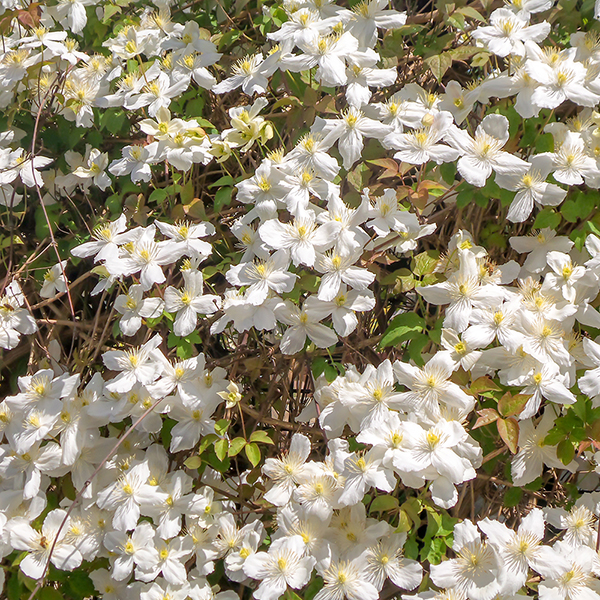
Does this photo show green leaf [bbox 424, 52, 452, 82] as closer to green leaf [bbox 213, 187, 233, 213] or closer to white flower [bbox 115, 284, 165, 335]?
green leaf [bbox 213, 187, 233, 213]

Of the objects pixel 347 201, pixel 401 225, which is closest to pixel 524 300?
pixel 401 225

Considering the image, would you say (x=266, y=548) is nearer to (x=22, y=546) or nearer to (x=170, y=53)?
(x=22, y=546)

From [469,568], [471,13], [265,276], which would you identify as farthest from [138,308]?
[471,13]

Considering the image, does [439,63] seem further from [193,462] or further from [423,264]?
[193,462]

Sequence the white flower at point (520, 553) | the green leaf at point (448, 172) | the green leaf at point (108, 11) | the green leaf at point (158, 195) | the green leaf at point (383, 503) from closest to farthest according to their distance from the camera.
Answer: the white flower at point (520, 553)
the green leaf at point (383, 503)
the green leaf at point (448, 172)
the green leaf at point (158, 195)
the green leaf at point (108, 11)

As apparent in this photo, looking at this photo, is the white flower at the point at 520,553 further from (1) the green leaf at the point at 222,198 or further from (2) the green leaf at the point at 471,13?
(2) the green leaf at the point at 471,13

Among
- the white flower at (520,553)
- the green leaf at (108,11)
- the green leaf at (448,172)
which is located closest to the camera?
the white flower at (520,553)

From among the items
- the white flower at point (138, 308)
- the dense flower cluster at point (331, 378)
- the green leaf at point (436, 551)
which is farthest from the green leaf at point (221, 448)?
the green leaf at point (436, 551)
